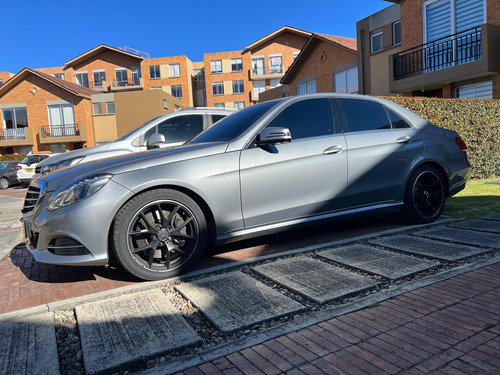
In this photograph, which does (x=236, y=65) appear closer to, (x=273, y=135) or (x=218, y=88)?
(x=218, y=88)

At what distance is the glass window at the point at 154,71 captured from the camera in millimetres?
51062

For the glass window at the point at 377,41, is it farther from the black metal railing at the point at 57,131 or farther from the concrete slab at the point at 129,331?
the black metal railing at the point at 57,131

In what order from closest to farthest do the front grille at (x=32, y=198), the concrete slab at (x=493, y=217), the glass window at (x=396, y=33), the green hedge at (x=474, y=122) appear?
the front grille at (x=32, y=198)
the concrete slab at (x=493, y=217)
the green hedge at (x=474, y=122)
the glass window at (x=396, y=33)

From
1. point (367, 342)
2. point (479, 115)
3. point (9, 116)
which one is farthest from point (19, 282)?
point (9, 116)

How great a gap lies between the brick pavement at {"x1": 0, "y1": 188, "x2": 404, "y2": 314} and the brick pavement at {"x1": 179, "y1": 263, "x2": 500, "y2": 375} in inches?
64.7

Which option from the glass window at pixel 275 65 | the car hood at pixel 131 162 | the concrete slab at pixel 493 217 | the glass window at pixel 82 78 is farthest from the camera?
the glass window at pixel 82 78

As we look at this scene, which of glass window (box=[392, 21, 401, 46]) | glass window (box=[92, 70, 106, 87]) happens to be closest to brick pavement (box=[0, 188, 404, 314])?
glass window (box=[392, 21, 401, 46])

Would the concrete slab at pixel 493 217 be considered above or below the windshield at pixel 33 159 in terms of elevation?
below

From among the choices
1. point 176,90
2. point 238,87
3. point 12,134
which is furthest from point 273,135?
point 176,90

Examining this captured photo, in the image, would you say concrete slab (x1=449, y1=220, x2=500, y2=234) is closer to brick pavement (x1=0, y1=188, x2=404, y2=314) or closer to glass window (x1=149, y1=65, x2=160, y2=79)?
brick pavement (x1=0, y1=188, x2=404, y2=314)

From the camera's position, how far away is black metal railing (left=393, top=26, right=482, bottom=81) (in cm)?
1414

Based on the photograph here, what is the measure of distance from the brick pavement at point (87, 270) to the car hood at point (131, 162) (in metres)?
0.89

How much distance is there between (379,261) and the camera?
12.0 ft

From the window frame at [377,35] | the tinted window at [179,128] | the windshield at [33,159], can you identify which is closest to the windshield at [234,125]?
the tinted window at [179,128]
